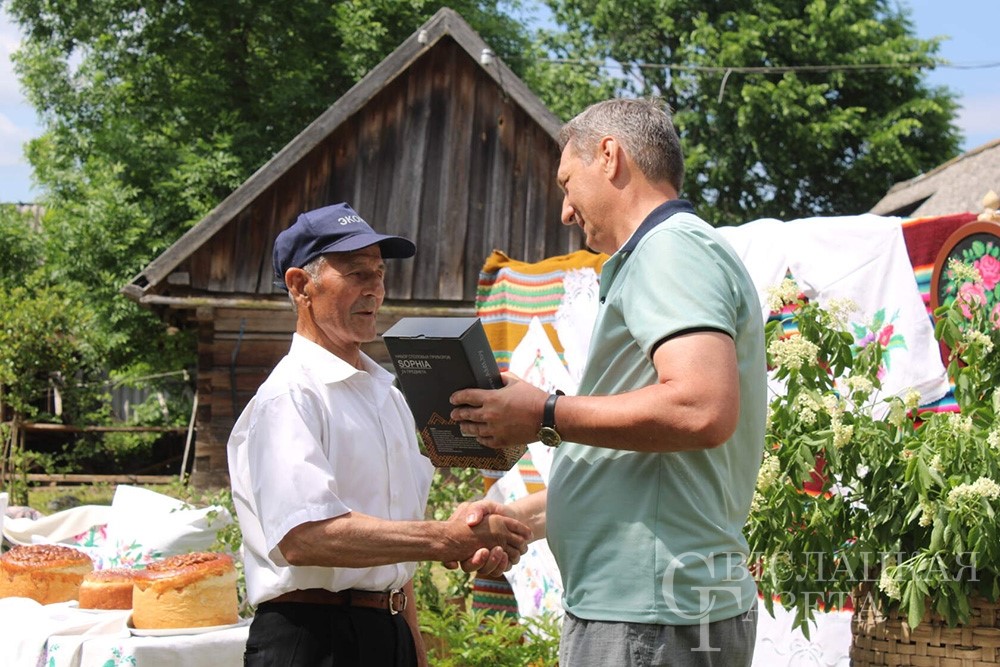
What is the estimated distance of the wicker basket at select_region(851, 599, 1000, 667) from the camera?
3082 mm

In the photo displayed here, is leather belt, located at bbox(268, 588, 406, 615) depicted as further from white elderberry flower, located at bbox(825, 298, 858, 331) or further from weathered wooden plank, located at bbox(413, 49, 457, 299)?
weathered wooden plank, located at bbox(413, 49, 457, 299)

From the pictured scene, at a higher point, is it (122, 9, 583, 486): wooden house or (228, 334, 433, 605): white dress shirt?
(122, 9, 583, 486): wooden house

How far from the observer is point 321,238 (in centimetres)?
253

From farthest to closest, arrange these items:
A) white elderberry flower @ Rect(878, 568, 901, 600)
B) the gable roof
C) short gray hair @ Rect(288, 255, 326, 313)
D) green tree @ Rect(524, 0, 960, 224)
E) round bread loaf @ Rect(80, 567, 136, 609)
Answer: green tree @ Rect(524, 0, 960, 224) < the gable roof < round bread loaf @ Rect(80, 567, 136, 609) < white elderberry flower @ Rect(878, 568, 901, 600) < short gray hair @ Rect(288, 255, 326, 313)

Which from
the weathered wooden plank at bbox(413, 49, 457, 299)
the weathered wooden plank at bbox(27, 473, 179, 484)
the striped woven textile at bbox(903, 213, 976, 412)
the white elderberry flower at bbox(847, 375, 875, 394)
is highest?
the weathered wooden plank at bbox(413, 49, 457, 299)

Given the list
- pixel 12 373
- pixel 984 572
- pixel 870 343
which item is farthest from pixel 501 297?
pixel 12 373

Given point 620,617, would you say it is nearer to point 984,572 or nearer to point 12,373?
point 984,572

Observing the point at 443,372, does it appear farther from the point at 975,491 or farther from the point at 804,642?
the point at 804,642

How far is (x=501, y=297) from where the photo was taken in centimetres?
617

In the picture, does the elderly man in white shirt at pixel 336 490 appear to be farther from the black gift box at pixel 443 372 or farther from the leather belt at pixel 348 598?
the black gift box at pixel 443 372

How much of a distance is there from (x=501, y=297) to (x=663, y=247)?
4334mm

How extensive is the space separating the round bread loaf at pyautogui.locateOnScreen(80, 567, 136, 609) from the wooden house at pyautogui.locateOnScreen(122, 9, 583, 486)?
279 inches

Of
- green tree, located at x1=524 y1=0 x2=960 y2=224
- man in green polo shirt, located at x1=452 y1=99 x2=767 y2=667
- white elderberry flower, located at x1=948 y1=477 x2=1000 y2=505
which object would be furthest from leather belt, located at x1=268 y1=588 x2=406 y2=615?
green tree, located at x1=524 y1=0 x2=960 y2=224

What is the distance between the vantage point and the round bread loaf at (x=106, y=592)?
139 inches
